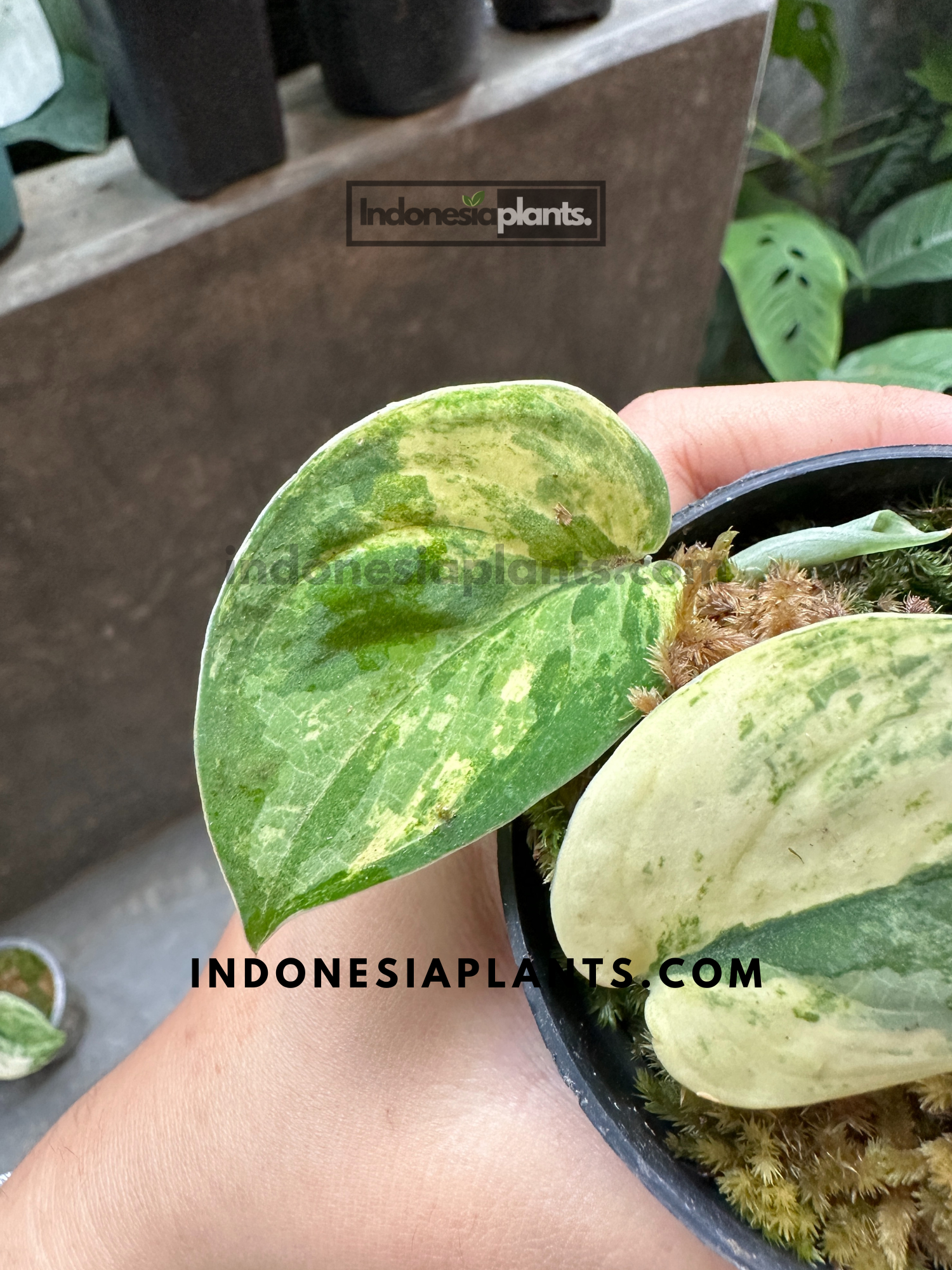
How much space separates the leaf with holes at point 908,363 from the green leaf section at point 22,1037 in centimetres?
102

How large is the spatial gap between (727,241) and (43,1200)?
1.01 m

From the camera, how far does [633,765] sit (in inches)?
10.8

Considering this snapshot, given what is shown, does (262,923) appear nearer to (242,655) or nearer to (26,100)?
(242,655)

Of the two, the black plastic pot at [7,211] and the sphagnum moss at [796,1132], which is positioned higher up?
the black plastic pot at [7,211]

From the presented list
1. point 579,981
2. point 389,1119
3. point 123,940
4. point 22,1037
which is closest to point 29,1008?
point 22,1037

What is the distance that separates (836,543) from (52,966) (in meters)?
1.05

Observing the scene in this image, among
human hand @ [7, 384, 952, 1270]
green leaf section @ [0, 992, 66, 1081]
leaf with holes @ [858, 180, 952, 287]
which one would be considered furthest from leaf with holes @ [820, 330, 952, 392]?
green leaf section @ [0, 992, 66, 1081]

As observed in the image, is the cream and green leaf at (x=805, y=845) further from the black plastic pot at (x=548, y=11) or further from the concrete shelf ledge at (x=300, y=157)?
the black plastic pot at (x=548, y=11)

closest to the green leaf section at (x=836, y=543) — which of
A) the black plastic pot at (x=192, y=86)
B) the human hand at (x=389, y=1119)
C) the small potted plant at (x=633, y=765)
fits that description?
the small potted plant at (x=633, y=765)

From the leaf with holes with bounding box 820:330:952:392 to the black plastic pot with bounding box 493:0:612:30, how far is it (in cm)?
39

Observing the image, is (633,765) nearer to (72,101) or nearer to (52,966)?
(72,101)

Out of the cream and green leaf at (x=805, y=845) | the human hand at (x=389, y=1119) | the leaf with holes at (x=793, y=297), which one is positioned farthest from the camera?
the leaf with holes at (x=793, y=297)

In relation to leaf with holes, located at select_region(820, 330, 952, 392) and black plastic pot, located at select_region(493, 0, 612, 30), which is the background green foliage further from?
black plastic pot, located at select_region(493, 0, 612, 30)

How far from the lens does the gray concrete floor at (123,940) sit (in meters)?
1.01
